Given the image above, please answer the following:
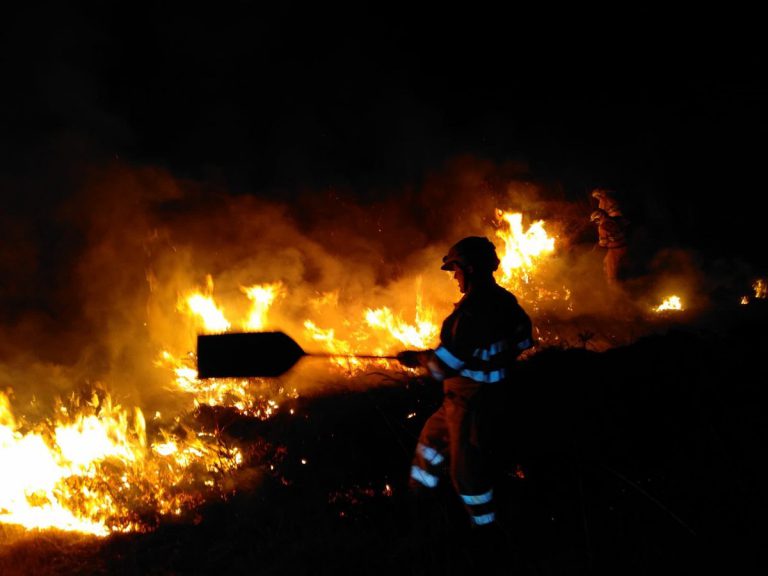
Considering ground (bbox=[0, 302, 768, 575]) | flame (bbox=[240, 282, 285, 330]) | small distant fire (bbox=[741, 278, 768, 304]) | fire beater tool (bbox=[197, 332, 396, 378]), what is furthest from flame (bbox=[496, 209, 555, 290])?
fire beater tool (bbox=[197, 332, 396, 378])

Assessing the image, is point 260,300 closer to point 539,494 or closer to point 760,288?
point 539,494

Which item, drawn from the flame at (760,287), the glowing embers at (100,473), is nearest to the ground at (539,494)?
the glowing embers at (100,473)

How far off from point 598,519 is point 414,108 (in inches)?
384

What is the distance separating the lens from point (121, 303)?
27.5ft

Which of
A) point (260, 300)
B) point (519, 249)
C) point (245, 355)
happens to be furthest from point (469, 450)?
point (519, 249)

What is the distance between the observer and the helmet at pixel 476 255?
3605 mm

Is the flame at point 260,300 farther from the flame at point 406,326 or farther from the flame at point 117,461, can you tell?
the flame at point 406,326

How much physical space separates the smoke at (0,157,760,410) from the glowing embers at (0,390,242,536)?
52.3 inches

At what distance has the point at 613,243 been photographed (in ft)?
29.4

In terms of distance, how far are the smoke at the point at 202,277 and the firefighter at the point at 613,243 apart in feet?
1.02

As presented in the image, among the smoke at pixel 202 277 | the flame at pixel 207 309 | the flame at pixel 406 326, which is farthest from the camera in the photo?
the smoke at pixel 202 277

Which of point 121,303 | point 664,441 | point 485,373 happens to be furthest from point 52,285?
point 664,441

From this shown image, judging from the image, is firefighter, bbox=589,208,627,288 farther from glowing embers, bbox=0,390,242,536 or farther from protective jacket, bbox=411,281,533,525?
glowing embers, bbox=0,390,242,536

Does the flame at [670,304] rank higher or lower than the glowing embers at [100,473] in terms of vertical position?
higher
